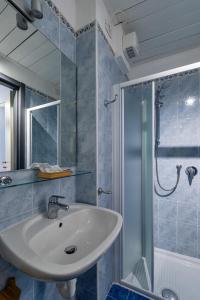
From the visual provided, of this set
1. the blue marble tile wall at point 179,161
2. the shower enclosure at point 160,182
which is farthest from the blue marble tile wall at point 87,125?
the blue marble tile wall at point 179,161

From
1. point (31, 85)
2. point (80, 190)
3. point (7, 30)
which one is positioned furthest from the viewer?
point (80, 190)

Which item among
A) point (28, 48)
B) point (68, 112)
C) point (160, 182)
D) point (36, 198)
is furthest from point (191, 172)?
point (28, 48)

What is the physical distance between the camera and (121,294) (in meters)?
1.34

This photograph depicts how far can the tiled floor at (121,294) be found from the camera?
4.28 feet

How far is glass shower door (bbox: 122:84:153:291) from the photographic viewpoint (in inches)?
56.7

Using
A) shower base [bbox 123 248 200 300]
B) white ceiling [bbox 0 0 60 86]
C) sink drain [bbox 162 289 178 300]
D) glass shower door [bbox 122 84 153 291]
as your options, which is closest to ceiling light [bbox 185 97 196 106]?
glass shower door [bbox 122 84 153 291]

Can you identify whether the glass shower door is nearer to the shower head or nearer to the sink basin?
the sink basin

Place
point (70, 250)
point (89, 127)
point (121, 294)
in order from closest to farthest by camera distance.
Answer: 1. point (70, 250)
2. point (89, 127)
3. point (121, 294)

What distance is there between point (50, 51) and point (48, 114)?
1.36ft

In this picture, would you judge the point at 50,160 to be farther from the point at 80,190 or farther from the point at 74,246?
the point at 74,246

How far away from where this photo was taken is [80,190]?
4.07 ft

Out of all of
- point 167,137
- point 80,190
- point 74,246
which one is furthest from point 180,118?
point 74,246

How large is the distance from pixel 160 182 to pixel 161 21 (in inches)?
66.1

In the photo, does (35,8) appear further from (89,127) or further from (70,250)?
(70,250)
